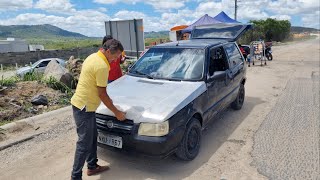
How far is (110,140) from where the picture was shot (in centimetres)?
401

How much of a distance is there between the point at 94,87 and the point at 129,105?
24.3 inches

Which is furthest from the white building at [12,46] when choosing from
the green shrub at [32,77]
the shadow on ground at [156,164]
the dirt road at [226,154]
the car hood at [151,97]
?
the shadow on ground at [156,164]

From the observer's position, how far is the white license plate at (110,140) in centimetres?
392

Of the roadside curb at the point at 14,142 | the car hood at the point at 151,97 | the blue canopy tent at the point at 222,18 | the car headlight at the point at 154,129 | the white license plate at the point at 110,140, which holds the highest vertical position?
the blue canopy tent at the point at 222,18

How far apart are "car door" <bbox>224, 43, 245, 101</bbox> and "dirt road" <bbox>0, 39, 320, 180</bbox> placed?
72 cm

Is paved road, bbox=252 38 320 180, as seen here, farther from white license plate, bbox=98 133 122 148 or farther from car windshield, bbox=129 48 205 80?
white license plate, bbox=98 133 122 148

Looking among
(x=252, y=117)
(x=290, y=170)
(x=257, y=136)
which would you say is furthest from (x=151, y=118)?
(x=252, y=117)

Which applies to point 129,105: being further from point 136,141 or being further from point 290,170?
point 290,170

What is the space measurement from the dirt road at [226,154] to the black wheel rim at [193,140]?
0.19 meters

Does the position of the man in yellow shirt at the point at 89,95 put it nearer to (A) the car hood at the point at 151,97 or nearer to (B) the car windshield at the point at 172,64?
(A) the car hood at the point at 151,97

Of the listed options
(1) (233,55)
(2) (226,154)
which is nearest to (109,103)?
(2) (226,154)

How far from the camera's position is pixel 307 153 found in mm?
4688

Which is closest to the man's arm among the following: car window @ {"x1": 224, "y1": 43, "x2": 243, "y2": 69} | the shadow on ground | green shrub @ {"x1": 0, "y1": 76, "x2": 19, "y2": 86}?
the shadow on ground

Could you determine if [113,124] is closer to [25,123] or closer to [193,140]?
[193,140]
